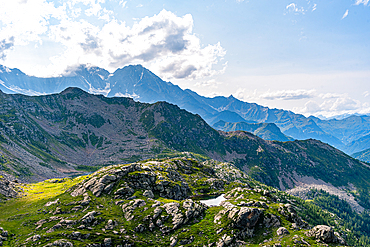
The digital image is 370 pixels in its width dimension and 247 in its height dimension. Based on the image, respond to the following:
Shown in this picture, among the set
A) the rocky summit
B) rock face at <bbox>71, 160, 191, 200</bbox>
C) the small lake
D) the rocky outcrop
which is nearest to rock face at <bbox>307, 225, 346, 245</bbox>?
the rocky summit

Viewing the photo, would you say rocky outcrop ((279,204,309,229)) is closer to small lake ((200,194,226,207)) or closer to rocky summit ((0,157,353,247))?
rocky summit ((0,157,353,247))

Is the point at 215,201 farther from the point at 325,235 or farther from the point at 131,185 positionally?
the point at 325,235

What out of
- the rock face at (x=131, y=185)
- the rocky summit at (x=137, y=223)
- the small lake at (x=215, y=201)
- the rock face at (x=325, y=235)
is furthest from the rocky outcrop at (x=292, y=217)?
the rock face at (x=131, y=185)

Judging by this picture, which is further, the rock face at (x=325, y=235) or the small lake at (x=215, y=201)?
the small lake at (x=215, y=201)

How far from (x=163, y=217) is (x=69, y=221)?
35.4m

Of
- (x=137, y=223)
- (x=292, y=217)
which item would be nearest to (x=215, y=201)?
(x=292, y=217)

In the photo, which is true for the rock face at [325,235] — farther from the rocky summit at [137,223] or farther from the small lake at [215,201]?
the small lake at [215,201]

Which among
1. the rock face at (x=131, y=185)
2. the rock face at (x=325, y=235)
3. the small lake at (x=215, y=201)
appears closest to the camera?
the rock face at (x=325, y=235)

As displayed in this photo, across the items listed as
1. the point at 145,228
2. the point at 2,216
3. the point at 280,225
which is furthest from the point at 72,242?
the point at 280,225

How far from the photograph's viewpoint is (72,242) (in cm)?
5944

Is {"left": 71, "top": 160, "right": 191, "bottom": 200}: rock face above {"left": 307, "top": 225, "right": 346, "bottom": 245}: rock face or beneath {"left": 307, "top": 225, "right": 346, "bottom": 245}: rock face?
above

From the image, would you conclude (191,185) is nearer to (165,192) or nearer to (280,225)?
(165,192)

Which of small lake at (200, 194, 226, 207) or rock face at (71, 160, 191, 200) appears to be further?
small lake at (200, 194, 226, 207)

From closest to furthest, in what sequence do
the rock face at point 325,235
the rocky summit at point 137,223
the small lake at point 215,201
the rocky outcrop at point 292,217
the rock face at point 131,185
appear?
the rocky summit at point 137,223, the rock face at point 325,235, the rocky outcrop at point 292,217, the rock face at point 131,185, the small lake at point 215,201
